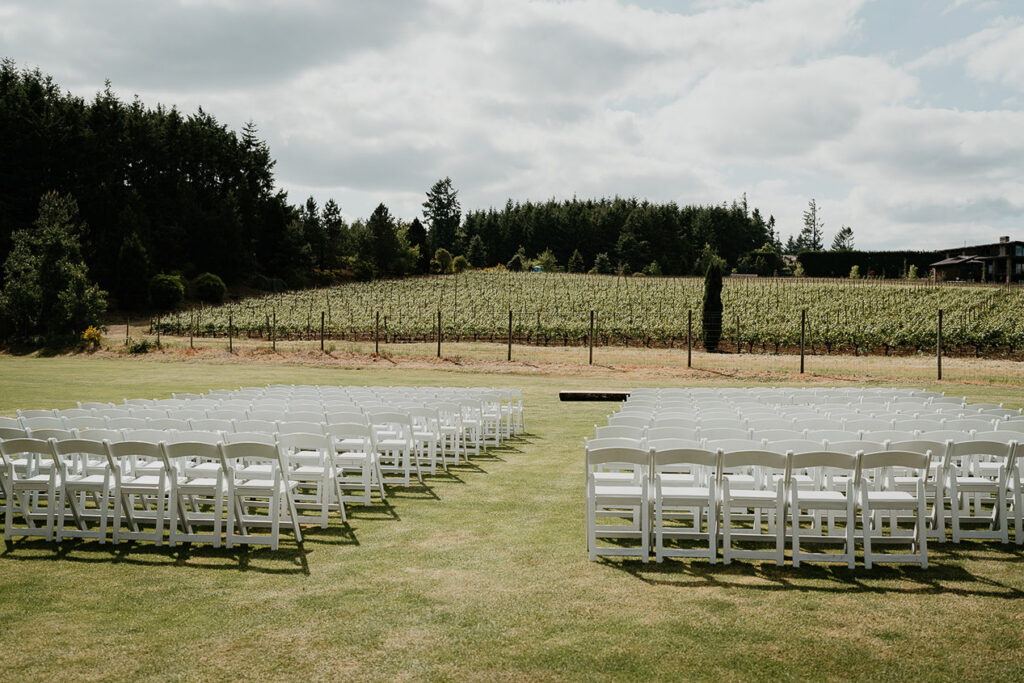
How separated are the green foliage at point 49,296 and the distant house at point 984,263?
7561 centimetres

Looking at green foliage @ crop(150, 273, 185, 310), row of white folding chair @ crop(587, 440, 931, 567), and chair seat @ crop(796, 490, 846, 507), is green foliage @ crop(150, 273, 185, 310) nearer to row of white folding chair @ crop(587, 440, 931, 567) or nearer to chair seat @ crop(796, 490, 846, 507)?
row of white folding chair @ crop(587, 440, 931, 567)

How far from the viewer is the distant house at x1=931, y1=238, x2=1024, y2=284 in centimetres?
8344

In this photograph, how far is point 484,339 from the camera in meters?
46.7

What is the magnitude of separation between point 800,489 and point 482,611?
3.79 m

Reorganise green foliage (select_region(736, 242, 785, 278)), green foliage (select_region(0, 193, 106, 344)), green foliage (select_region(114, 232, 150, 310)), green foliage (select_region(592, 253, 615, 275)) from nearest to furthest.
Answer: green foliage (select_region(0, 193, 106, 344))
green foliage (select_region(114, 232, 150, 310))
green foliage (select_region(592, 253, 615, 275))
green foliage (select_region(736, 242, 785, 278))

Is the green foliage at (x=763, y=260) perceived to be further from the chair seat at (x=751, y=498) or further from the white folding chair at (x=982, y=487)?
the chair seat at (x=751, y=498)

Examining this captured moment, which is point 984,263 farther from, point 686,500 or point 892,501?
point 686,500

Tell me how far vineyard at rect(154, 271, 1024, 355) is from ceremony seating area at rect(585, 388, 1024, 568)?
28585 millimetres

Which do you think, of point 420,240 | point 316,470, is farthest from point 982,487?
point 420,240

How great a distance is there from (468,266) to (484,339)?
166 ft

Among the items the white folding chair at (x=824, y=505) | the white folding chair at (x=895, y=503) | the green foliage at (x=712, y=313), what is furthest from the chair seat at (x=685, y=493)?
the green foliage at (x=712, y=313)

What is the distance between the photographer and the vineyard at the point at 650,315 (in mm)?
43344

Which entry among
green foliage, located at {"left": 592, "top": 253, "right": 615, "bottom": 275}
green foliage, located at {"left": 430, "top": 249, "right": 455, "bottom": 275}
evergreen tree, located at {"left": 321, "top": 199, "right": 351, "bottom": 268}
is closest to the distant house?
green foliage, located at {"left": 592, "top": 253, "right": 615, "bottom": 275}

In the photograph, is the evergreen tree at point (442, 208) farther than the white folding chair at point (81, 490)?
Yes
